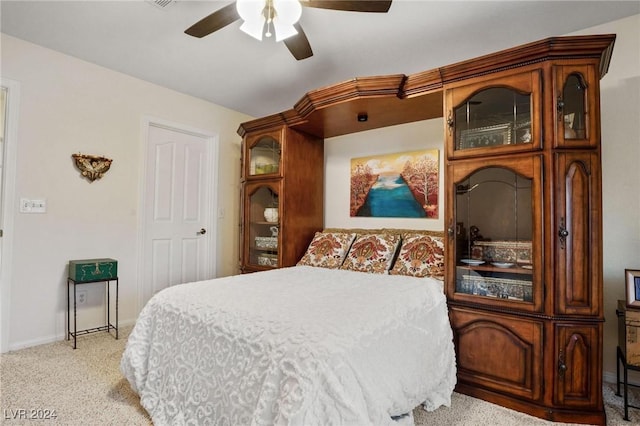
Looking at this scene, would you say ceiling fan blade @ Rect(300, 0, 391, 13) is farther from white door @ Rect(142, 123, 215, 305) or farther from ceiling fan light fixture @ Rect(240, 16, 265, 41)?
white door @ Rect(142, 123, 215, 305)

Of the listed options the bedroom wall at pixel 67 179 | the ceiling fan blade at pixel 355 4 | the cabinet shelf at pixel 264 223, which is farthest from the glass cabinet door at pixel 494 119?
the bedroom wall at pixel 67 179

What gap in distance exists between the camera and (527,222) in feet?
6.50

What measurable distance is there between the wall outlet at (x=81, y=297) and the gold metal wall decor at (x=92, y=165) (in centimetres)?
104

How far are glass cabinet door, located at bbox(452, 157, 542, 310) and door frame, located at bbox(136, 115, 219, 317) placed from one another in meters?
2.86

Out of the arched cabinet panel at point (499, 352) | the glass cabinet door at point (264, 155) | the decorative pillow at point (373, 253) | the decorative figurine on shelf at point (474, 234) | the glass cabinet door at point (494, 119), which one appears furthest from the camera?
the glass cabinet door at point (264, 155)

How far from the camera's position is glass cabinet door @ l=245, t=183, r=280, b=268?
3381 mm

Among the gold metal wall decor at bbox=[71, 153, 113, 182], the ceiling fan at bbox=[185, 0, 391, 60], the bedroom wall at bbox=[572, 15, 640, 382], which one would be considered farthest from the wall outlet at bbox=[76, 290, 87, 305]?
the bedroom wall at bbox=[572, 15, 640, 382]

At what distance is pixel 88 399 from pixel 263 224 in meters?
2.01

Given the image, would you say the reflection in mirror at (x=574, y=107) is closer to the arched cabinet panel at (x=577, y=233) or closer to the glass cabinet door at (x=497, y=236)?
the arched cabinet panel at (x=577, y=233)

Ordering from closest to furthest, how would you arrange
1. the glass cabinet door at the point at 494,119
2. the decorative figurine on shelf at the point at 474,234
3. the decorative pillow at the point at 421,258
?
the glass cabinet door at the point at 494,119 → the decorative figurine on shelf at the point at 474,234 → the decorative pillow at the point at 421,258

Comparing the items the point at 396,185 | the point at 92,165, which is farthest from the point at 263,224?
the point at 92,165

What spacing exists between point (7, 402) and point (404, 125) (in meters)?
3.54

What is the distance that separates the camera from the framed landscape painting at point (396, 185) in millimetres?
3049

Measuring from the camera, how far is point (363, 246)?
2934 millimetres
